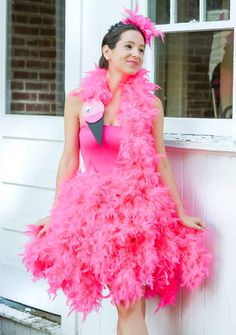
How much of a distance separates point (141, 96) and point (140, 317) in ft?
2.87

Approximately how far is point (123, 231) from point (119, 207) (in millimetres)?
104

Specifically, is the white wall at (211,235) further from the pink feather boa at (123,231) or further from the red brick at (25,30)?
the red brick at (25,30)

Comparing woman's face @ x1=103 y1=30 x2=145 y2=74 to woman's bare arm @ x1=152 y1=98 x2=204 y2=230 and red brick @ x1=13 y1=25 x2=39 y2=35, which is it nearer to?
woman's bare arm @ x1=152 y1=98 x2=204 y2=230

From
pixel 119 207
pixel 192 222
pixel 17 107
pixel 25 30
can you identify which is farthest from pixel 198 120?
pixel 25 30

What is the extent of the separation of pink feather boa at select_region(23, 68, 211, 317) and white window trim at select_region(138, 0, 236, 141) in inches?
13.0

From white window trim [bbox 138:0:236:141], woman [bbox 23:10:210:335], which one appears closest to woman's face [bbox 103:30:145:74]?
woman [bbox 23:10:210:335]

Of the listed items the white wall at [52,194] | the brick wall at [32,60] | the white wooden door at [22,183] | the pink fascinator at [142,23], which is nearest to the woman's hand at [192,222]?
the white wall at [52,194]

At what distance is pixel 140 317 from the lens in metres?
3.12

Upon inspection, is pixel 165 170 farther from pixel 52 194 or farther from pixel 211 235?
pixel 52 194

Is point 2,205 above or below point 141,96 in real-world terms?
below

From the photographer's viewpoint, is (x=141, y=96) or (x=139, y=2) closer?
(x=141, y=96)

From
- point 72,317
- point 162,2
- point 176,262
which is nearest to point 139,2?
point 162,2

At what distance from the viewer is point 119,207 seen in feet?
9.85

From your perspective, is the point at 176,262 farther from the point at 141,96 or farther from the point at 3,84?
the point at 3,84
